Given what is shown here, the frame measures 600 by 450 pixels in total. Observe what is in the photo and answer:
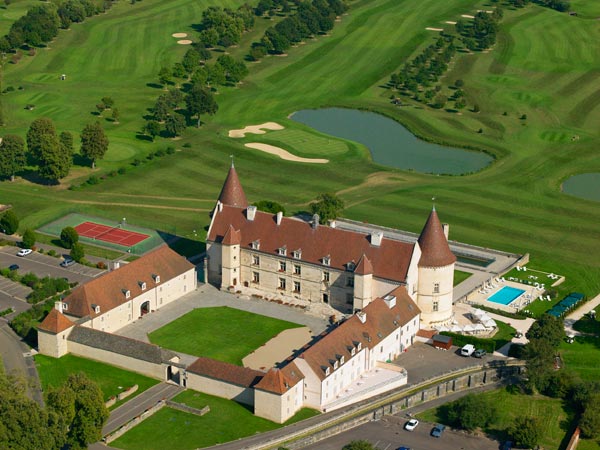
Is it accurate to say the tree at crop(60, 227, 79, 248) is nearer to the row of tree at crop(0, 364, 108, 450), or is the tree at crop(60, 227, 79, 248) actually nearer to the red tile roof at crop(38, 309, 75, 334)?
the red tile roof at crop(38, 309, 75, 334)

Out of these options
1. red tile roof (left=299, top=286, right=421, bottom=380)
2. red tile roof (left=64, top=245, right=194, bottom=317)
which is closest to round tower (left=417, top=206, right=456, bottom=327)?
red tile roof (left=299, top=286, right=421, bottom=380)

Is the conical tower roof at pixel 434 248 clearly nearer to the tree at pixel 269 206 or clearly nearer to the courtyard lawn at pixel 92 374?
the tree at pixel 269 206

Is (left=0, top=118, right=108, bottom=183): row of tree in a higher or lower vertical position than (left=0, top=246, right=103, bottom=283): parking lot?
higher

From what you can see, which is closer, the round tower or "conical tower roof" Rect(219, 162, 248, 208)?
the round tower

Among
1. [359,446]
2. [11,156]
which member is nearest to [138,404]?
[359,446]

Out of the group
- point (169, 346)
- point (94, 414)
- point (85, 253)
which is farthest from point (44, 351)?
point (85, 253)

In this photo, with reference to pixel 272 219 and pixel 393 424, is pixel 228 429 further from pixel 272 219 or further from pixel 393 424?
pixel 272 219

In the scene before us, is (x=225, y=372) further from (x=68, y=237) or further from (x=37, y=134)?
(x=37, y=134)
